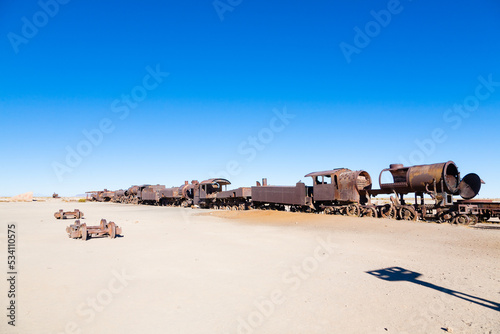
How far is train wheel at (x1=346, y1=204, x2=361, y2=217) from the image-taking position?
749 inches

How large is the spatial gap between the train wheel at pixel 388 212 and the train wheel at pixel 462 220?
3.06 meters

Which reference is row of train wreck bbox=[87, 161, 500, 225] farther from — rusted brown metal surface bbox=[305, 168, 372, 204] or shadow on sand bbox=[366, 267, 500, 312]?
shadow on sand bbox=[366, 267, 500, 312]

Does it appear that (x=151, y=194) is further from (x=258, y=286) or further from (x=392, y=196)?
(x=258, y=286)

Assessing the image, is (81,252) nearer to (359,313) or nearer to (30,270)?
(30,270)

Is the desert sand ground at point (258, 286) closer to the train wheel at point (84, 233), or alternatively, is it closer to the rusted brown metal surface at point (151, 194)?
the train wheel at point (84, 233)

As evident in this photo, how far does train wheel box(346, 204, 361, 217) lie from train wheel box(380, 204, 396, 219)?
1.35m

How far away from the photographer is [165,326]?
14.0 feet

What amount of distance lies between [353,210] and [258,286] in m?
14.7

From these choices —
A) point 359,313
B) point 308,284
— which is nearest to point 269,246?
point 308,284

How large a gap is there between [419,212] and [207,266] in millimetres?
14282

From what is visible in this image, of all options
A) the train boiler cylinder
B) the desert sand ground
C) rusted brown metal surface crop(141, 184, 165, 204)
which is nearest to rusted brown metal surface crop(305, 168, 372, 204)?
the train boiler cylinder

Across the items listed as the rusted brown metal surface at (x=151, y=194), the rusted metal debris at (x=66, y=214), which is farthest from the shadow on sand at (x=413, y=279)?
the rusted brown metal surface at (x=151, y=194)

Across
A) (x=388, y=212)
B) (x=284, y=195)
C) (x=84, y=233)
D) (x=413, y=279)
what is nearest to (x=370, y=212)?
(x=388, y=212)

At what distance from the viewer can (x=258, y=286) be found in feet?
19.8
